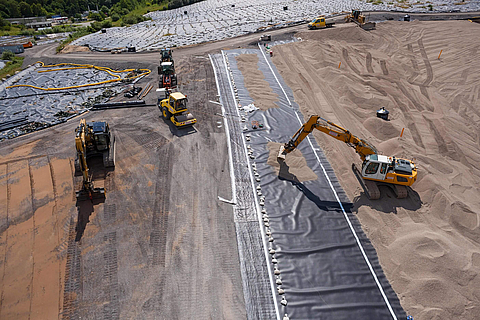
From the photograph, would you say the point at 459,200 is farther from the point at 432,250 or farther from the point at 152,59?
the point at 152,59

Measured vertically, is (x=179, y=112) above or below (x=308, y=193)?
above

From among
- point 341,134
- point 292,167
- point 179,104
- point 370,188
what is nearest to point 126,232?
point 292,167

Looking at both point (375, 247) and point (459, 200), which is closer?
point (375, 247)

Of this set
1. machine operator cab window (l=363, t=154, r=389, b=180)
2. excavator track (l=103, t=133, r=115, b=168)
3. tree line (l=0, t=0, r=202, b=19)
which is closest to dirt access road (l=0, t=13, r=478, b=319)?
excavator track (l=103, t=133, r=115, b=168)

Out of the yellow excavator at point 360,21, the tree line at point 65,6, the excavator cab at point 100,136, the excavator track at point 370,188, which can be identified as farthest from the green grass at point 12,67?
the yellow excavator at point 360,21

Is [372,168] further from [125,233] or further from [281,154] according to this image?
[125,233]

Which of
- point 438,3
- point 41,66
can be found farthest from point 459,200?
point 438,3
